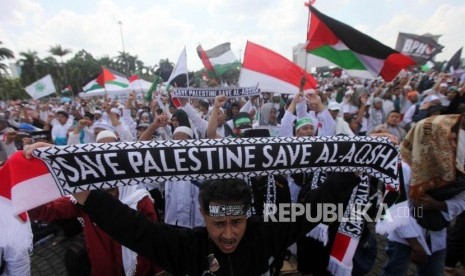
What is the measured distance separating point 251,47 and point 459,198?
384 cm

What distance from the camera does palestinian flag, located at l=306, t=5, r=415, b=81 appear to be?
466 cm

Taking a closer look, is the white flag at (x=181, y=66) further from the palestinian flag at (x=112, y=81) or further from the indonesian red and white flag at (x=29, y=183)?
the palestinian flag at (x=112, y=81)

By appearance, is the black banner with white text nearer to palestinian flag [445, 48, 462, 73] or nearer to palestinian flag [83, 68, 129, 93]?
palestinian flag [83, 68, 129, 93]

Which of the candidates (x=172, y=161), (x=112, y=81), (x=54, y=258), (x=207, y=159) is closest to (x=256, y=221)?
(x=207, y=159)

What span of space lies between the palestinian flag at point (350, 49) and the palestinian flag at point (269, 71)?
46 cm

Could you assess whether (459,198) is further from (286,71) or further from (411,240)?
(286,71)

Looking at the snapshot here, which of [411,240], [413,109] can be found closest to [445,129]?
[411,240]

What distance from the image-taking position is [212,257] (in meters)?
1.67

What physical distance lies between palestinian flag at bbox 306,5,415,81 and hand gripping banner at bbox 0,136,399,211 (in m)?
3.50

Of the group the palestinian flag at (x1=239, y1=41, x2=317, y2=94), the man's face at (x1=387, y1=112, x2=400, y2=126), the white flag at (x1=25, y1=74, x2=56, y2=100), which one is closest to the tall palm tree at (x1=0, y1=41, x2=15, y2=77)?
the white flag at (x1=25, y1=74, x2=56, y2=100)

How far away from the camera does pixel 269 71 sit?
203 inches

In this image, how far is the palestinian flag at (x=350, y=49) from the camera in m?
4.66

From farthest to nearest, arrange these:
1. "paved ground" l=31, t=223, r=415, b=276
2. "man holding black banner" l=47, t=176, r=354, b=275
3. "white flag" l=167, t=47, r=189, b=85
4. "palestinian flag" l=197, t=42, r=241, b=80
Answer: "palestinian flag" l=197, t=42, r=241, b=80
"white flag" l=167, t=47, r=189, b=85
"paved ground" l=31, t=223, r=415, b=276
"man holding black banner" l=47, t=176, r=354, b=275

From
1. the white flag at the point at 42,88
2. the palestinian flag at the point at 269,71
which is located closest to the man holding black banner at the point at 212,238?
the palestinian flag at the point at 269,71
